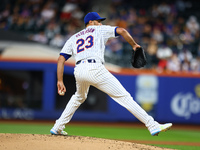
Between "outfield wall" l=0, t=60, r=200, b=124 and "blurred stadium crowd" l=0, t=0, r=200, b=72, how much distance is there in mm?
652

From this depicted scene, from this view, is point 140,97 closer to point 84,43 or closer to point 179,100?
point 179,100

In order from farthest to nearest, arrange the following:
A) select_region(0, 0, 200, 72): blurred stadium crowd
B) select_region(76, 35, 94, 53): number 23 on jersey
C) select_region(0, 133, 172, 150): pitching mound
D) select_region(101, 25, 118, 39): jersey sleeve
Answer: select_region(0, 0, 200, 72): blurred stadium crowd, select_region(76, 35, 94, 53): number 23 on jersey, select_region(101, 25, 118, 39): jersey sleeve, select_region(0, 133, 172, 150): pitching mound

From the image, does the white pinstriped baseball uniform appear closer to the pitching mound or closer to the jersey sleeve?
the jersey sleeve

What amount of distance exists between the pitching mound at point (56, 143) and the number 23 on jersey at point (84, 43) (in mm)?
1208

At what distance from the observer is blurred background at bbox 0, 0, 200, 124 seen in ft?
35.3

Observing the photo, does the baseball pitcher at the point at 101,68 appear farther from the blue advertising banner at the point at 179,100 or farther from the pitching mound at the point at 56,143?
the blue advertising banner at the point at 179,100

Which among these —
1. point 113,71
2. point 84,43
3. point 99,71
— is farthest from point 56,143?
point 113,71

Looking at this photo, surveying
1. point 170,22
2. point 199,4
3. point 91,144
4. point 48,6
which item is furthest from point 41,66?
point 199,4

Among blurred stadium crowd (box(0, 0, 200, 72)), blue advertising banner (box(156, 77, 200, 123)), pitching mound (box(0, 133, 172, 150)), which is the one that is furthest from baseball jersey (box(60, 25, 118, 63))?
blurred stadium crowd (box(0, 0, 200, 72))

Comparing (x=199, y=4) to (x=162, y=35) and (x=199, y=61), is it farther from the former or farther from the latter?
(x=199, y=61)

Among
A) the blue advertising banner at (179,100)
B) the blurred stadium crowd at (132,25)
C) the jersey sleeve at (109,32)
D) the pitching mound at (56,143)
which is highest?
the blurred stadium crowd at (132,25)

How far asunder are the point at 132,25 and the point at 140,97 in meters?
3.59

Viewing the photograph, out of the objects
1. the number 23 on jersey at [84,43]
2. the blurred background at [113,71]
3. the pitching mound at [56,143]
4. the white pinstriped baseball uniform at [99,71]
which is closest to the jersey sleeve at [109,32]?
the white pinstriped baseball uniform at [99,71]

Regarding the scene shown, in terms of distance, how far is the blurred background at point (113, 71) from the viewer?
1077cm
